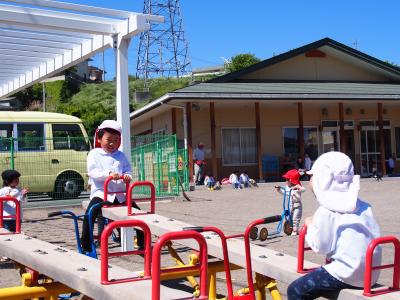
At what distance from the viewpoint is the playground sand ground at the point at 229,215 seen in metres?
8.02

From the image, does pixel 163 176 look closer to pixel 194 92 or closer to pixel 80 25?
pixel 194 92

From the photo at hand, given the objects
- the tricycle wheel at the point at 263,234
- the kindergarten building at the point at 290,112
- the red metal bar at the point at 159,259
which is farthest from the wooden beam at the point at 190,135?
the red metal bar at the point at 159,259

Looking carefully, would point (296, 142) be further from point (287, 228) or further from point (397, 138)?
point (287, 228)

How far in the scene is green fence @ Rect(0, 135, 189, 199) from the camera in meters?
16.0

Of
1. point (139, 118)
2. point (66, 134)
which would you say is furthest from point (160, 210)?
point (139, 118)

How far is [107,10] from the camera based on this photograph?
852cm

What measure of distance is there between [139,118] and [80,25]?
21.0 metres

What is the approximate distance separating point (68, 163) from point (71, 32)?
28.5ft

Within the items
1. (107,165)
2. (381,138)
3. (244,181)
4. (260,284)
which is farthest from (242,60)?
(260,284)

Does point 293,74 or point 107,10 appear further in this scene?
point 293,74

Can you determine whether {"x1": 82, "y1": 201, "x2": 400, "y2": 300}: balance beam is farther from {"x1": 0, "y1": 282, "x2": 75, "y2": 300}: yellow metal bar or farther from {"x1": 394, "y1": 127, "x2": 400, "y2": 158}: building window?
{"x1": 394, "y1": 127, "x2": 400, "y2": 158}: building window

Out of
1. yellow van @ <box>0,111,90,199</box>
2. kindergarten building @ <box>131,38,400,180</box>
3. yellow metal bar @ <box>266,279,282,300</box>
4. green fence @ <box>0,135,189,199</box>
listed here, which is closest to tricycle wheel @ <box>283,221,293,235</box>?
yellow metal bar @ <box>266,279,282,300</box>

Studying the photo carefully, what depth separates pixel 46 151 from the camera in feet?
54.7

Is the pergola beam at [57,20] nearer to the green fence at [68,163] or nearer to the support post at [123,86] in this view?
the support post at [123,86]
